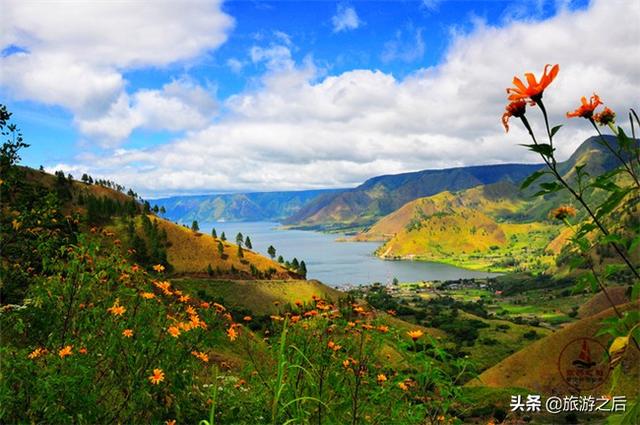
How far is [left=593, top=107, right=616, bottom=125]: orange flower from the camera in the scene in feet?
16.7

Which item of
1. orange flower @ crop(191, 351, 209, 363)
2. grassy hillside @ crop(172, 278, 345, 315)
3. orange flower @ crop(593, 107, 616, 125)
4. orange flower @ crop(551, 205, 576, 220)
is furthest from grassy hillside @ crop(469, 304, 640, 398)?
orange flower @ crop(593, 107, 616, 125)

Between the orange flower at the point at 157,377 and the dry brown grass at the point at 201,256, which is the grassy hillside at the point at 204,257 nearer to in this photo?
the dry brown grass at the point at 201,256

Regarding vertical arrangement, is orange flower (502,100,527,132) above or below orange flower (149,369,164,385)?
above

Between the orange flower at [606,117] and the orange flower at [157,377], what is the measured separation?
5.96 m

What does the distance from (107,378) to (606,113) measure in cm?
714

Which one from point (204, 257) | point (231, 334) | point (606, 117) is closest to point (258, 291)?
point (204, 257)

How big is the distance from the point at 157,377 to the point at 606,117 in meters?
6.16

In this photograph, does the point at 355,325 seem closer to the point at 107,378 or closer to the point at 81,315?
the point at 107,378

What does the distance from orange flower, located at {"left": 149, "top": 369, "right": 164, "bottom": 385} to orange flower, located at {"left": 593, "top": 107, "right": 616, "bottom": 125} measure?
19.6ft

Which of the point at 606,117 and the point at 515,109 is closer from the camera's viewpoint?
the point at 515,109

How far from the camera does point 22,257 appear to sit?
12.1 metres

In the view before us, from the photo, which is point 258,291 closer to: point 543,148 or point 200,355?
point 200,355

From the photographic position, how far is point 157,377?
536 centimetres

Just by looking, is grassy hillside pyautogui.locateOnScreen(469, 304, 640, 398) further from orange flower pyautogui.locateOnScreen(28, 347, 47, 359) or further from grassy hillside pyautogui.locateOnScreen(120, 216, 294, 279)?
grassy hillside pyautogui.locateOnScreen(120, 216, 294, 279)
